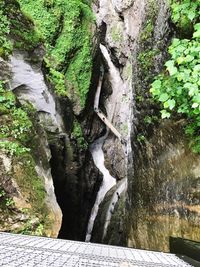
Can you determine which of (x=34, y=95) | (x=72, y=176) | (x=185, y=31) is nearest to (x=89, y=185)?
(x=72, y=176)

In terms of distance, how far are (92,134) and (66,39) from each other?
445 centimetres

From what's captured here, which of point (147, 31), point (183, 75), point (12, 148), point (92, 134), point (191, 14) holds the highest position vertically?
point (147, 31)

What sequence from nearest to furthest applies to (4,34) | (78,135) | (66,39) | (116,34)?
(4,34), (78,135), (66,39), (116,34)

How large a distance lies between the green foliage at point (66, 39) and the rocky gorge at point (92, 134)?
41 millimetres

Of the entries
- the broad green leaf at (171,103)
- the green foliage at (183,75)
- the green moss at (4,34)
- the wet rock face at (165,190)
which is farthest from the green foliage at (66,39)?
the broad green leaf at (171,103)

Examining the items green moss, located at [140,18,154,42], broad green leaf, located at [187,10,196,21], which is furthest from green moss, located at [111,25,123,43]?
broad green leaf, located at [187,10,196,21]

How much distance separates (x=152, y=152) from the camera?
7.93 m

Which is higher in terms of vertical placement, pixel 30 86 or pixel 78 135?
pixel 30 86

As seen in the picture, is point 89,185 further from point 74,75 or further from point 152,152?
point 152,152

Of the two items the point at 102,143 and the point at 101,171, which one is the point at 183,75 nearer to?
the point at 101,171

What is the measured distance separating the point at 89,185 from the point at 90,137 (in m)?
2.41

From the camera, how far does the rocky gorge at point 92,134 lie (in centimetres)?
610

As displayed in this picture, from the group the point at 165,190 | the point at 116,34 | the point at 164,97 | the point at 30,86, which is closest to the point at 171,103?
the point at 164,97

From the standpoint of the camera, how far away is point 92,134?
51.2 feet
